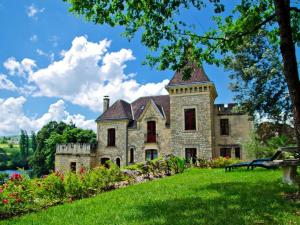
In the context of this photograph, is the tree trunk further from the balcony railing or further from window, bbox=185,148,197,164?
the balcony railing

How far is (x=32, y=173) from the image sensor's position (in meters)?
48.2

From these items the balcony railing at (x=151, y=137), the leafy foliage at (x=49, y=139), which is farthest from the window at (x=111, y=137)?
the leafy foliage at (x=49, y=139)

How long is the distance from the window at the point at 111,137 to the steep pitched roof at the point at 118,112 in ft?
4.21

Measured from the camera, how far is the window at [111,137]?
28.7 metres

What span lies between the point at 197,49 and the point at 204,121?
16186mm

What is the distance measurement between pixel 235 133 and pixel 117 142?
36.0 ft

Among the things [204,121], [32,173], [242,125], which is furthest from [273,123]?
[32,173]

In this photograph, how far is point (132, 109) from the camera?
3066 cm

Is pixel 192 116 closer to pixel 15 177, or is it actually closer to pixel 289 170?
pixel 289 170

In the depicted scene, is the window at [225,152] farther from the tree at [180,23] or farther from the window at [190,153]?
the tree at [180,23]

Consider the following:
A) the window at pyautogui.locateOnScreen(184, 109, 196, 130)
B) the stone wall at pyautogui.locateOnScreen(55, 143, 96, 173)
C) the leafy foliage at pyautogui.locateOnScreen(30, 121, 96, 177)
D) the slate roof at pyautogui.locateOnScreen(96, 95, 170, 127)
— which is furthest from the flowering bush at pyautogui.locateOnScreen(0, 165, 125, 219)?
the leafy foliage at pyautogui.locateOnScreen(30, 121, 96, 177)

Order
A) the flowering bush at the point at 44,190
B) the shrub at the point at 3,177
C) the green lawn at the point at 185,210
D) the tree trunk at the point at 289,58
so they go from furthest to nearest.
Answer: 1. the shrub at the point at 3,177
2. the flowering bush at the point at 44,190
3. the tree trunk at the point at 289,58
4. the green lawn at the point at 185,210

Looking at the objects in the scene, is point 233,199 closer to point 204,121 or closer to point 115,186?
point 115,186

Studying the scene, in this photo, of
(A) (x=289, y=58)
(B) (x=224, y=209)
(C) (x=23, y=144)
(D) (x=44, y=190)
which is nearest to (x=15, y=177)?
(D) (x=44, y=190)
